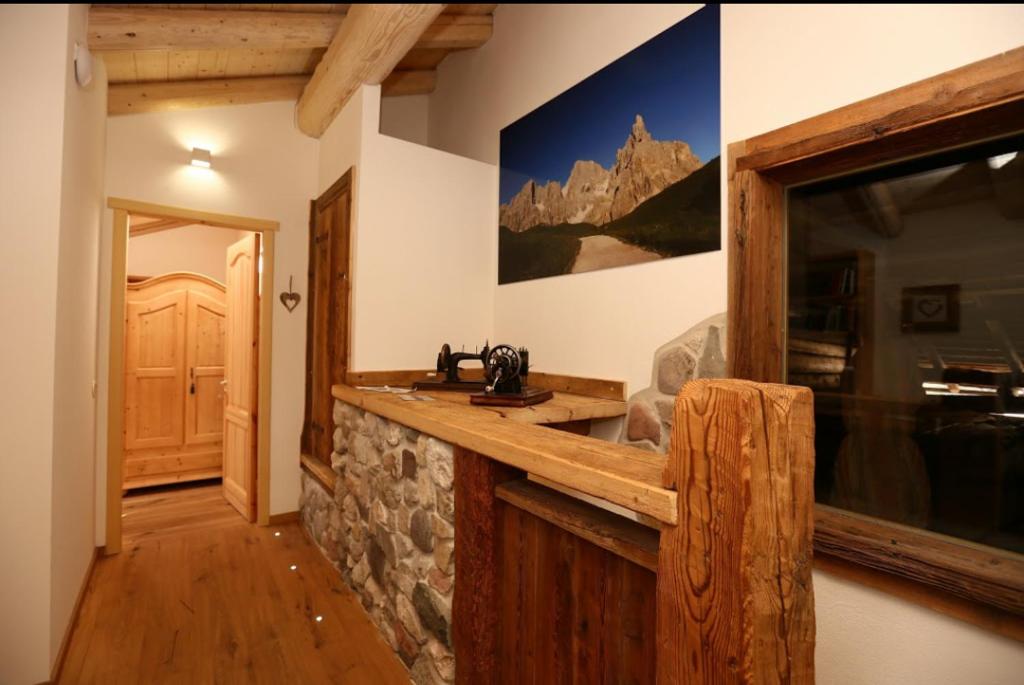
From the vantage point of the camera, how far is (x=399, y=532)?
2.07 m

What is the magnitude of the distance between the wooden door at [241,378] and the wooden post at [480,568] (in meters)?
2.69

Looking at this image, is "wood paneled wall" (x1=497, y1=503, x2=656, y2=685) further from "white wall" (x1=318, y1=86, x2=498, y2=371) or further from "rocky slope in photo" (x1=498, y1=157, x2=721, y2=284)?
"white wall" (x1=318, y1=86, x2=498, y2=371)

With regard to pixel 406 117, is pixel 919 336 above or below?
below

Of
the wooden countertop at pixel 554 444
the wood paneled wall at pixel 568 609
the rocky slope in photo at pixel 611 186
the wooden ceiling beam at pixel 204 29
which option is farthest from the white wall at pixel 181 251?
the wood paneled wall at pixel 568 609

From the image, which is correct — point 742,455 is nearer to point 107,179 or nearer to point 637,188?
point 637,188

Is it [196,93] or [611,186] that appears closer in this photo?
[611,186]

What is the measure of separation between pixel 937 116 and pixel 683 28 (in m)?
1.13

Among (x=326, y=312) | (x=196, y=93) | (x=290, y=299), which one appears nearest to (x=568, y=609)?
(x=326, y=312)

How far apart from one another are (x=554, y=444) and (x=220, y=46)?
2.91 metres

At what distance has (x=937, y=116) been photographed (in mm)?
1299

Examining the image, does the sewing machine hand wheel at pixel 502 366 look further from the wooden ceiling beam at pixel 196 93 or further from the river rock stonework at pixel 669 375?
the wooden ceiling beam at pixel 196 93

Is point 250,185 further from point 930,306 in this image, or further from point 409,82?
point 930,306

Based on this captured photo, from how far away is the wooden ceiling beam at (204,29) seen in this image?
2.45 meters

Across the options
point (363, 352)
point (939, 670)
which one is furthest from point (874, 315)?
point (363, 352)
